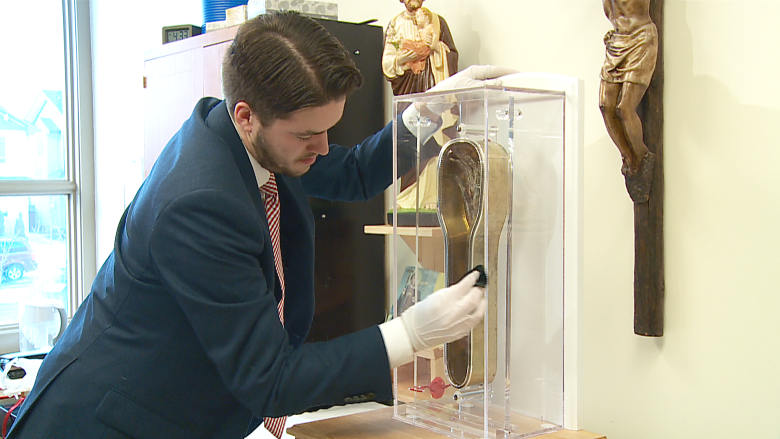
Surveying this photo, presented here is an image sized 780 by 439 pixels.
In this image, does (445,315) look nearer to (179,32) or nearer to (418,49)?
(418,49)

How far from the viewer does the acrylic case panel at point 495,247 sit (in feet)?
4.17

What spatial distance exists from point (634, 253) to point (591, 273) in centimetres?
15

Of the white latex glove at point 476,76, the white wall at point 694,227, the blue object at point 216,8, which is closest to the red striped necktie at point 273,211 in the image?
the white latex glove at point 476,76

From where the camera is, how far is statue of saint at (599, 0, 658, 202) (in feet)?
4.57

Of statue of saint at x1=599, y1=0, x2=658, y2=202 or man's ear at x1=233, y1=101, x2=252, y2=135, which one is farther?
statue of saint at x1=599, y1=0, x2=658, y2=202

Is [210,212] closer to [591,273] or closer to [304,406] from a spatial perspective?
[304,406]

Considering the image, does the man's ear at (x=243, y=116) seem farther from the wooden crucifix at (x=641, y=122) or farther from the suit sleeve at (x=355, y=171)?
the wooden crucifix at (x=641, y=122)

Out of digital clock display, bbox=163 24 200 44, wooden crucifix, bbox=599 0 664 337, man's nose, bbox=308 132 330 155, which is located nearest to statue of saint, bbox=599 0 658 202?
wooden crucifix, bbox=599 0 664 337

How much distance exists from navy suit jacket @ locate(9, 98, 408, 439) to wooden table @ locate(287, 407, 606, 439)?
11 centimetres

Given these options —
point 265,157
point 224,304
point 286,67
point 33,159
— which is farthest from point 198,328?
point 33,159

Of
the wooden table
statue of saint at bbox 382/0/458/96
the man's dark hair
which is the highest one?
statue of saint at bbox 382/0/458/96

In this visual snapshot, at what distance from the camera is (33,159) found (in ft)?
12.6

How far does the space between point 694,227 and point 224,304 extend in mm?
948

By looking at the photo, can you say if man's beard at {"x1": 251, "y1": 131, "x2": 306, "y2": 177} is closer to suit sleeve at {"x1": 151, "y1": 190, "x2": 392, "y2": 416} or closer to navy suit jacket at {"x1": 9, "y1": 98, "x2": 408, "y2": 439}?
navy suit jacket at {"x1": 9, "y1": 98, "x2": 408, "y2": 439}
